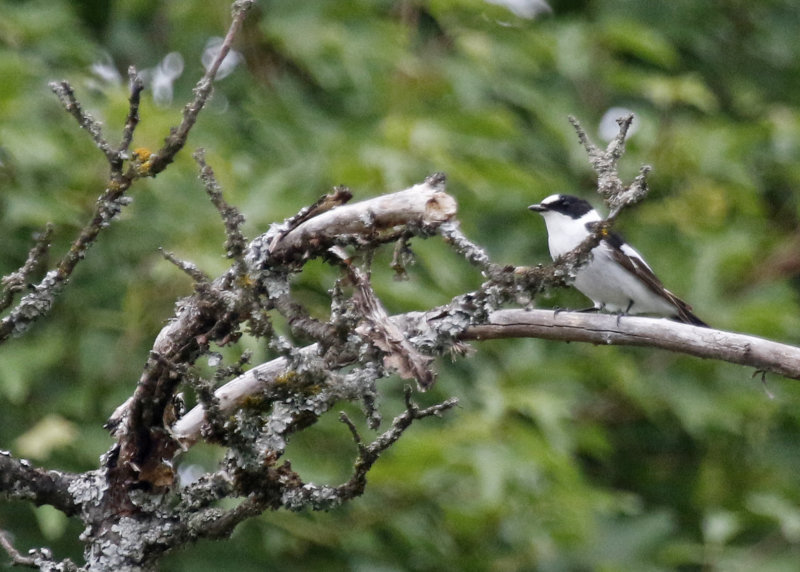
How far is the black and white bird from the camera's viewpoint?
519 cm

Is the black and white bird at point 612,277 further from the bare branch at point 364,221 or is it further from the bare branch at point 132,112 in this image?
the bare branch at point 132,112

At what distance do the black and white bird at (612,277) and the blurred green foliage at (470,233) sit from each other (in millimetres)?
294

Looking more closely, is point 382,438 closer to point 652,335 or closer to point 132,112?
point 132,112

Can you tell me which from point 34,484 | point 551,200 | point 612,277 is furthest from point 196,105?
point 551,200

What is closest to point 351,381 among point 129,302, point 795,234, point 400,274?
point 400,274

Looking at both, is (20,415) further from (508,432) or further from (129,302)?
(508,432)

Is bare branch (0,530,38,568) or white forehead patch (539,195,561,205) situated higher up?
white forehead patch (539,195,561,205)

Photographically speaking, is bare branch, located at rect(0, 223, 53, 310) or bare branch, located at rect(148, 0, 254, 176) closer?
bare branch, located at rect(148, 0, 254, 176)

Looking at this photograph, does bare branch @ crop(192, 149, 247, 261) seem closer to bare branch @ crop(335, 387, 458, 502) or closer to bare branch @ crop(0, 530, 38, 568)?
bare branch @ crop(335, 387, 458, 502)

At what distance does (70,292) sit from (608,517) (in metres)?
3.09

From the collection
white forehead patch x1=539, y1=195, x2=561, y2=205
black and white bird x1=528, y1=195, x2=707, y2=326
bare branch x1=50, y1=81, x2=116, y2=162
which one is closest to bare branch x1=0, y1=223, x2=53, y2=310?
bare branch x1=50, y1=81, x2=116, y2=162

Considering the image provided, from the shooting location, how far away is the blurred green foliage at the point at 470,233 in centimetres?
484

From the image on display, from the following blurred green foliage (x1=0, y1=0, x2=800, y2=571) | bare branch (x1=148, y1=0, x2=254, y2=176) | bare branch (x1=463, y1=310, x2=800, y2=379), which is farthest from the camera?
blurred green foliage (x1=0, y1=0, x2=800, y2=571)

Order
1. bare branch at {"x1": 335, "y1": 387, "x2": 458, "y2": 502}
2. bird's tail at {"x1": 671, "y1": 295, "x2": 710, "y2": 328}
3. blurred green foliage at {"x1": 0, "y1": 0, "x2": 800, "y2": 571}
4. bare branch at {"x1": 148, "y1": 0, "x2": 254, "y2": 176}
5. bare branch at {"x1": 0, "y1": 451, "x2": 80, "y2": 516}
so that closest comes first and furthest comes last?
bare branch at {"x1": 148, "y1": 0, "x2": 254, "y2": 176}, bare branch at {"x1": 335, "y1": 387, "x2": 458, "y2": 502}, bare branch at {"x1": 0, "y1": 451, "x2": 80, "y2": 516}, blurred green foliage at {"x1": 0, "y1": 0, "x2": 800, "y2": 571}, bird's tail at {"x1": 671, "y1": 295, "x2": 710, "y2": 328}
